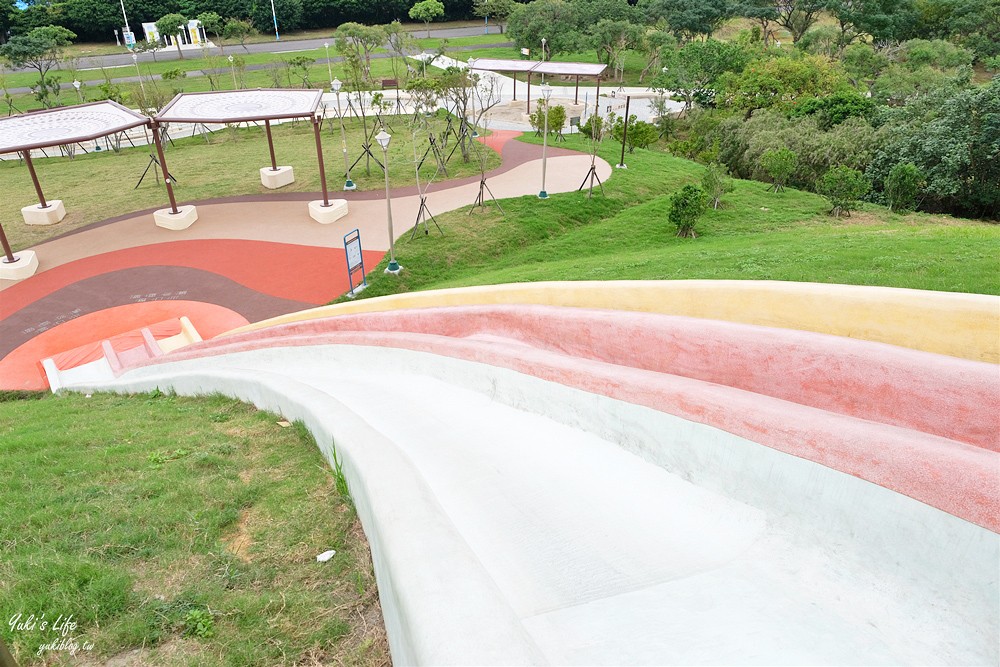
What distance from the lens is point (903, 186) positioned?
1766 cm

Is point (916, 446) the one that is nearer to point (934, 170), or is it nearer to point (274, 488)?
point (274, 488)

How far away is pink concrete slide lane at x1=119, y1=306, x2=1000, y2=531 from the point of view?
3.35 m

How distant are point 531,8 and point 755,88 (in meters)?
22.6

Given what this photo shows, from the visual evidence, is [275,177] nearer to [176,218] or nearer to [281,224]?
[281,224]

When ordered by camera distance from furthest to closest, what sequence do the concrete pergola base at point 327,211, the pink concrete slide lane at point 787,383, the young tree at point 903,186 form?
the concrete pergola base at point 327,211 < the young tree at point 903,186 < the pink concrete slide lane at point 787,383

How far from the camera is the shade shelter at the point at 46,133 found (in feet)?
53.7

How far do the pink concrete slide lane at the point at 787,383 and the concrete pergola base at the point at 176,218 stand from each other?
15307mm

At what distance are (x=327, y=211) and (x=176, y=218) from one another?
181 inches

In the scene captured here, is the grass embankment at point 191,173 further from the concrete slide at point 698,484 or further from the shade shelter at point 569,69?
the concrete slide at point 698,484

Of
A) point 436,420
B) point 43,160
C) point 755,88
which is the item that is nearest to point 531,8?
point 755,88

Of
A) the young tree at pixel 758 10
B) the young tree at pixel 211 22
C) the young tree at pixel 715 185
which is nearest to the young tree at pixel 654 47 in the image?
the young tree at pixel 758 10

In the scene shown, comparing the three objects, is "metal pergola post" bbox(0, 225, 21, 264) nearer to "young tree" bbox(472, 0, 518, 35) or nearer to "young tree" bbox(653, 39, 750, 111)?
"young tree" bbox(653, 39, 750, 111)

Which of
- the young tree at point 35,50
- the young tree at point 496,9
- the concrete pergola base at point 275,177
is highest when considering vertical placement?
the young tree at point 496,9

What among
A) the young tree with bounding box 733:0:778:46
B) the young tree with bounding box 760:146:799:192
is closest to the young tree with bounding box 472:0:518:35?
the young tree with bounding box 733:0:778:46
